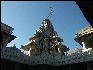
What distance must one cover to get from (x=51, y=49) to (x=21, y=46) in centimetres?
635

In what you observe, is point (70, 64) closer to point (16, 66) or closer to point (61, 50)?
point (16, 66)

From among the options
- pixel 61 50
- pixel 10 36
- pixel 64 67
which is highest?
pixel 10 36

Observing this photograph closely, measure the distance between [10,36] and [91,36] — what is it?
46.7 feet

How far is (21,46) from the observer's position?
35344 millimetres

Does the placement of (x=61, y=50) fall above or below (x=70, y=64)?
above

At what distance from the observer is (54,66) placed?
23.6 m

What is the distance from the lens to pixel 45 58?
77.7 ft

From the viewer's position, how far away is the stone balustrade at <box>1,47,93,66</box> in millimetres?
20869

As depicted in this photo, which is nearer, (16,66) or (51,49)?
(16,66)

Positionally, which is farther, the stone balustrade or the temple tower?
the temple tower

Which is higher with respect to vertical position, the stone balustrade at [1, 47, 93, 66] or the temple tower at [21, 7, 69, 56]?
the temple tower at [21, 7, 69, 56]

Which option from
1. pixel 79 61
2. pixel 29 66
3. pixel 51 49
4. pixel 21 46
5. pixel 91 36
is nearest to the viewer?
pixel 79 61

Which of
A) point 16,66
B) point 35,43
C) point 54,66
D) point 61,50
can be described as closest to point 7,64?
point 16,66

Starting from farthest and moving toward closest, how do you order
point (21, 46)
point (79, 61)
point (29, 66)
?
point (21, 46) < point (29, 66) < point (79, 61)
